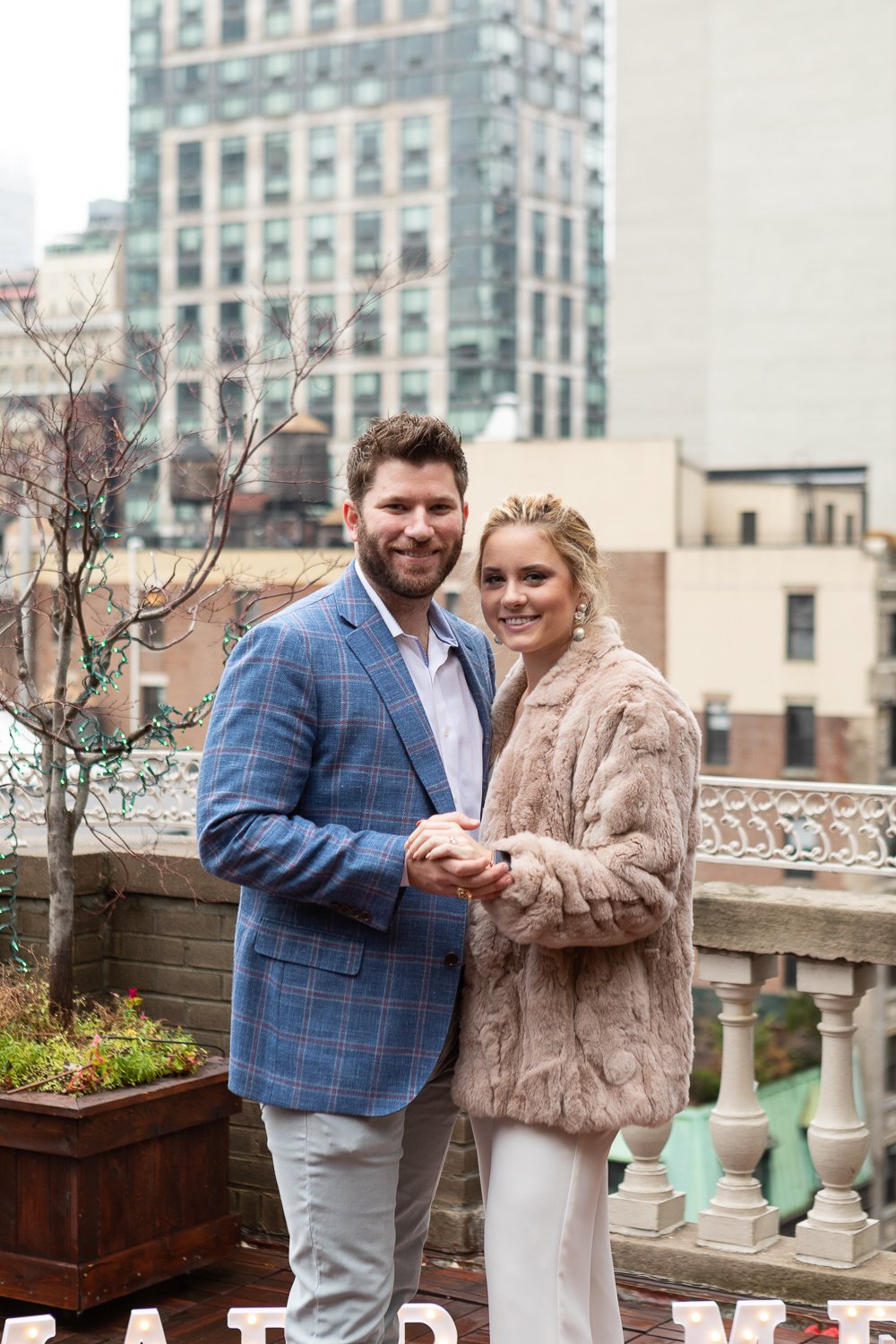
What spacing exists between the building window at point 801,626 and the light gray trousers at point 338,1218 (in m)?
50.0

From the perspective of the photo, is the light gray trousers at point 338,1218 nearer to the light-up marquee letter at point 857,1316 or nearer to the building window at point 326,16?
the light-up marquee letter at point 857,1316

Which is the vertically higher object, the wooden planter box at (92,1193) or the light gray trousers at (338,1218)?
the light gray trousers at (338,1218)

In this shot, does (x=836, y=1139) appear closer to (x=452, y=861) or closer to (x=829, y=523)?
(x=452, y=861)

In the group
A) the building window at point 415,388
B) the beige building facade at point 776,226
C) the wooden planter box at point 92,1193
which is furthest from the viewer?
the building window at point 415,388

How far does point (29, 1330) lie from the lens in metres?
3.46

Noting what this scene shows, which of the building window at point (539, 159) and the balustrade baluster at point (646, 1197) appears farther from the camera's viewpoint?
Result: the building window at point (539, 159)

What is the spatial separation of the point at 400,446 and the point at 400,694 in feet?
1.40

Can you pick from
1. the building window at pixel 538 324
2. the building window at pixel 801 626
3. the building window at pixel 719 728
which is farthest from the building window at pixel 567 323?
the building window at pixel 801 626

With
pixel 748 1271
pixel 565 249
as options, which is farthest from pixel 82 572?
pixel 565 249

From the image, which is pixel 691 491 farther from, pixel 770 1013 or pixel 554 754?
pixel 554 754

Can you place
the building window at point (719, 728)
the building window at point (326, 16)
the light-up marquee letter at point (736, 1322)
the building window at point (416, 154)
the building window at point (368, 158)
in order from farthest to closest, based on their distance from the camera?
the building window at point (326, 16) → the building window at point (368, 158) → the building window at point (416, 154) → the building window at point (719, 728) → the light-up marquee letter at point (736, 1322)

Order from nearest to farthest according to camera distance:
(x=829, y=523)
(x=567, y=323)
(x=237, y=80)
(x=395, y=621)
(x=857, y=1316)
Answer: (x=395, y=621) → (x=857, y=1316) → (x=829, y=523) → (x=567, y=323) → (x=237, y=80)

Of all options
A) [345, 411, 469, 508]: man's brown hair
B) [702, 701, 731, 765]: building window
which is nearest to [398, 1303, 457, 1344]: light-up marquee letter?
[345, 411, 469, 508]: man's brown hair

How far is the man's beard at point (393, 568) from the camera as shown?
2977mm
